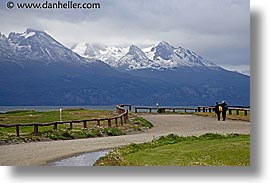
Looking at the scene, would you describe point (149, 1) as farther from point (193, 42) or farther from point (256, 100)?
point (256, 100)

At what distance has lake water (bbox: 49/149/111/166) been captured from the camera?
11.4m

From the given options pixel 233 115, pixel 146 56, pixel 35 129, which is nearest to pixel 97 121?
pixel 35 129

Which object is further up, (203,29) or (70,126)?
(203,29)

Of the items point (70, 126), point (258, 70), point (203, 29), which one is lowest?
point (70, 126)

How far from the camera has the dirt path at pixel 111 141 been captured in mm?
11789

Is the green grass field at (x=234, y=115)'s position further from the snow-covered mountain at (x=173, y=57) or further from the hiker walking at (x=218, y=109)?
the snow-covered mountain at (x=173, y=57)

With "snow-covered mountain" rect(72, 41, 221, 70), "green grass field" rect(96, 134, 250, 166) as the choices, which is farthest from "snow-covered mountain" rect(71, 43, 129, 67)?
Answer: "green grass field" rect(96, 134, 250, 166)

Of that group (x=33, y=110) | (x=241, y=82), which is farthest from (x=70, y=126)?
(x=241, y=82)

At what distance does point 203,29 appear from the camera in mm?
12336

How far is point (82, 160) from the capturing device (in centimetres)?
1167

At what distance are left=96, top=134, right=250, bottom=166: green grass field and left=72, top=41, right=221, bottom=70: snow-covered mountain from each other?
4.48ft

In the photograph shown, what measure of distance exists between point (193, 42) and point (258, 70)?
1530 millimetres

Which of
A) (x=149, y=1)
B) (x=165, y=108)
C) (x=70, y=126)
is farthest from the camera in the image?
(x=70, y=126)

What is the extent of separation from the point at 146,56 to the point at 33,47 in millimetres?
1941
